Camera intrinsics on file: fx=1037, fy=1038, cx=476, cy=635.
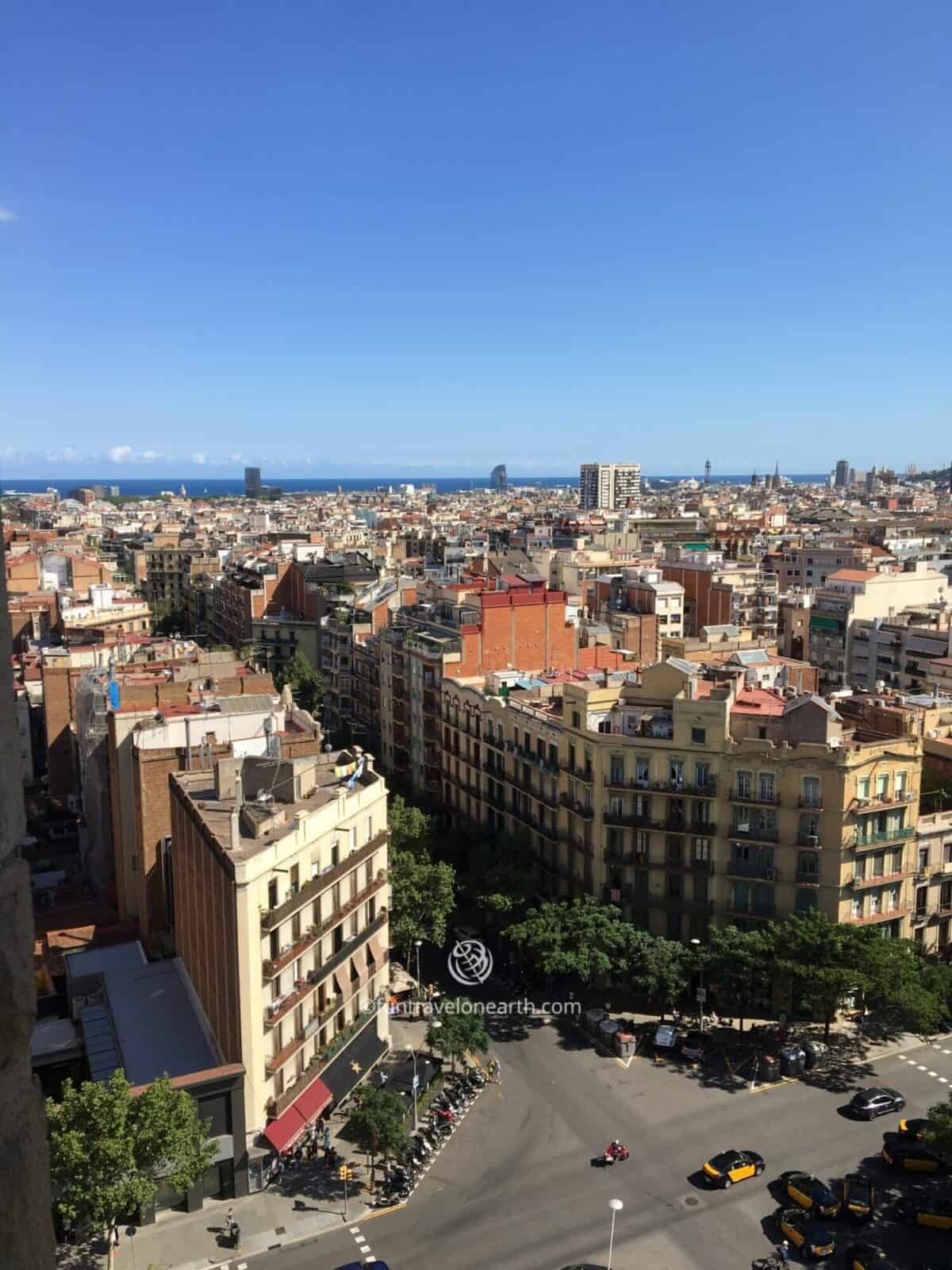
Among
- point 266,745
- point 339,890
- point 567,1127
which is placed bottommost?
point 567,1127

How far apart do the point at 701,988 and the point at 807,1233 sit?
12.7 m

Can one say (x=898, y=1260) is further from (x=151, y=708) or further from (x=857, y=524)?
(x=857, y=524)

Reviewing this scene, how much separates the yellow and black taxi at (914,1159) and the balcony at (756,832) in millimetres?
11392

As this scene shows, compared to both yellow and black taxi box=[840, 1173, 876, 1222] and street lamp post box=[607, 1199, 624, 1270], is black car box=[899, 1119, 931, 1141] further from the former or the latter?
street lamp post box=[607, 1199, 624, 1270]

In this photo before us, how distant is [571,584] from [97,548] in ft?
329

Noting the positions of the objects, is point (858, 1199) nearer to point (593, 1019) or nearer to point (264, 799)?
point (593, 1019)

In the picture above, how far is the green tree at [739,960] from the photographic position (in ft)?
122

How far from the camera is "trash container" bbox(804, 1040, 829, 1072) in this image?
36594 millimetres

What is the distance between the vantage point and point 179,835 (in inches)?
1363

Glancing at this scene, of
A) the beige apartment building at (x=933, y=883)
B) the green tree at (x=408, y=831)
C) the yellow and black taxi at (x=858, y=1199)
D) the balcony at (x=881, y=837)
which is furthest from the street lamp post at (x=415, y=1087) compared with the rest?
the beige apartment building at (x=933, y=883)

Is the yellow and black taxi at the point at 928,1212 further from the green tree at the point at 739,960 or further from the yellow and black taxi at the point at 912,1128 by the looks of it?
the green tree at the point at 739,960

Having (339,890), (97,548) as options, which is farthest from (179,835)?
(97,548)

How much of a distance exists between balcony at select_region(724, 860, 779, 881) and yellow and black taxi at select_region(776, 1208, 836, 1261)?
523 inches

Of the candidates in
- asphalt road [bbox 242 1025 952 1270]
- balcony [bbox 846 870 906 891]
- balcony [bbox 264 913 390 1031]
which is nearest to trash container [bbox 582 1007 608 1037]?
asphalt road [bbox 242 1025 952 1270]
